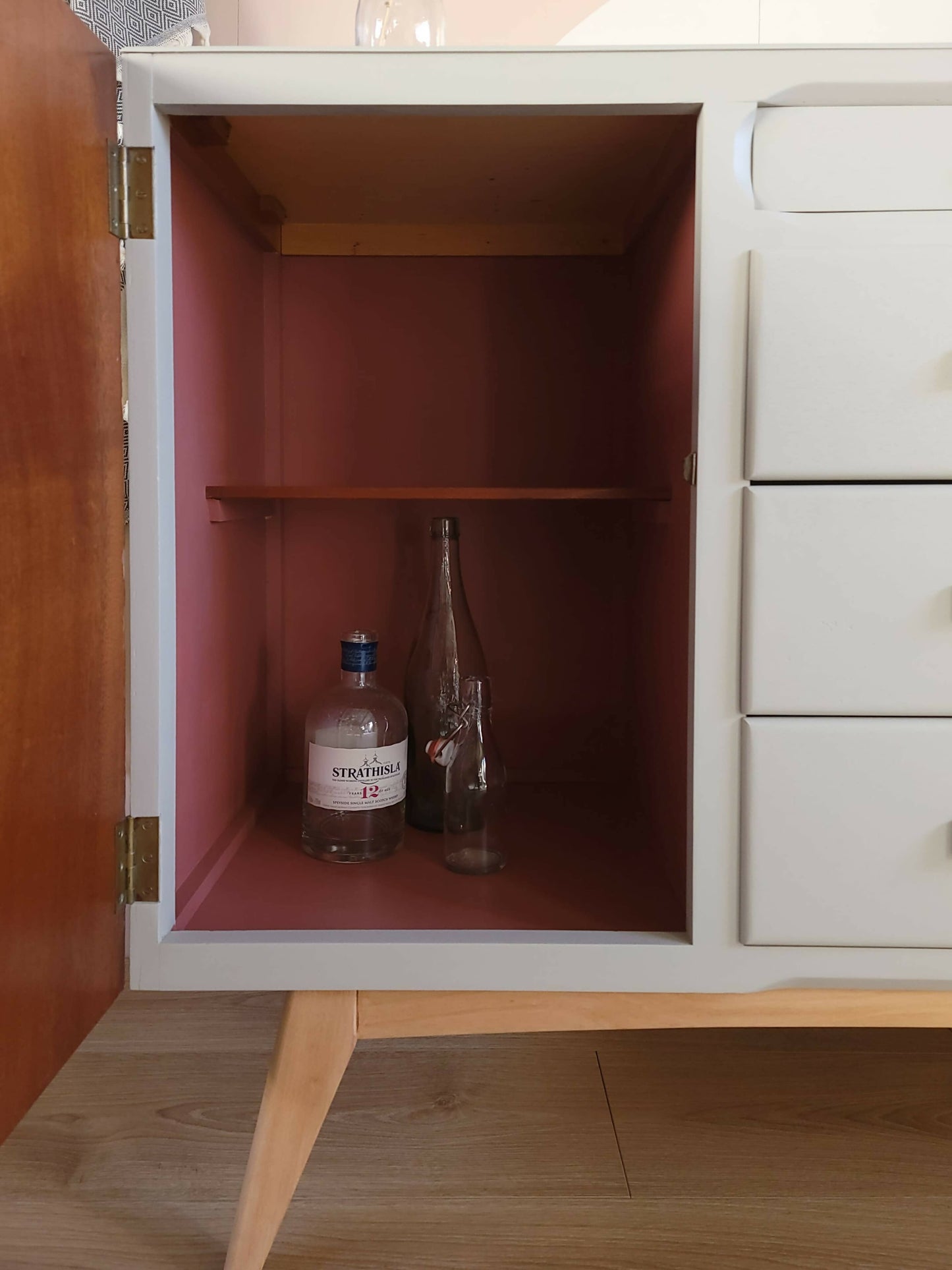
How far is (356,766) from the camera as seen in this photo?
1.01m

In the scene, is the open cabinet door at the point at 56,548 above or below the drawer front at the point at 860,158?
below

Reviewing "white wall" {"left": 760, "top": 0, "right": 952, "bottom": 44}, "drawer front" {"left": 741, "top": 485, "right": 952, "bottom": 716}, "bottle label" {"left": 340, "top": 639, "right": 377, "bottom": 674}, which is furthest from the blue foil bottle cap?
"white wall" {"left": 760, "top": 0, "right": 952, "bottom": 44}

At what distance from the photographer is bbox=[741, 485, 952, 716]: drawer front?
0.78 m

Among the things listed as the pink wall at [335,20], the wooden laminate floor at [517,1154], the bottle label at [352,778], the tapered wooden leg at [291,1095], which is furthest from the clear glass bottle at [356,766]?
the pink wall at [335,20]

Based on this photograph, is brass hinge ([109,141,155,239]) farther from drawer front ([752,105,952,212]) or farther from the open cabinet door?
drawer front ([752,105,952,212])

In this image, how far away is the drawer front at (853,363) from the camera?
759 millimetres

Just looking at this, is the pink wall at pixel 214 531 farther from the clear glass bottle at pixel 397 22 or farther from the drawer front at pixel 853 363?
the drawer front at pixel 853 363

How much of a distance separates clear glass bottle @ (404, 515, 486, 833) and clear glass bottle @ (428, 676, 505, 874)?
0.11m

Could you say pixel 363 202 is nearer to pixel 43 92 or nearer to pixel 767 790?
pixel 43 92

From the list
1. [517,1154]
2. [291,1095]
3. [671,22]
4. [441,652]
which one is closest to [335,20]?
[671,22]

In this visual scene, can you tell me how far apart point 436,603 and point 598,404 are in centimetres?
35

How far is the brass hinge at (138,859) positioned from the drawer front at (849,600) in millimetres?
528

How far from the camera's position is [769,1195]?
0.97 m

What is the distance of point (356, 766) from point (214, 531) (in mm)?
289
